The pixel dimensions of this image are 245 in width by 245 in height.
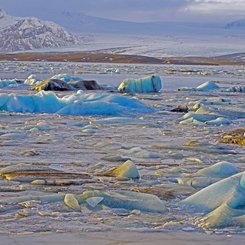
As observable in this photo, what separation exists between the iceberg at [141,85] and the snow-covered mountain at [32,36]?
125 metres

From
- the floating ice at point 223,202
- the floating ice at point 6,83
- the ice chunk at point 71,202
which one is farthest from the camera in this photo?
the floating ice at point 6,83

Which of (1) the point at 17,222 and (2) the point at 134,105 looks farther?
(2) the point at 134,105

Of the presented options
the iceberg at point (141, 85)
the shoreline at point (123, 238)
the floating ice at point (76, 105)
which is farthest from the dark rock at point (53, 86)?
the shoreline at point (123, 238)

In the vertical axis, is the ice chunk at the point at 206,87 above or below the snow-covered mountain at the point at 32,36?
below

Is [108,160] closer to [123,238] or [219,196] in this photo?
[219,196]

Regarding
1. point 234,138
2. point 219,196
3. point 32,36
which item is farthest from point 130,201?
point 32,36

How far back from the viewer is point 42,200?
4402 mm

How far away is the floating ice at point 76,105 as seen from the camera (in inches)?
473

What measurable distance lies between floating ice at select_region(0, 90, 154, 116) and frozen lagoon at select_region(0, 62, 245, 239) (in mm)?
472

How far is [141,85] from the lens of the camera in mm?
19859

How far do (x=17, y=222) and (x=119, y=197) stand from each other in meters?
0.81

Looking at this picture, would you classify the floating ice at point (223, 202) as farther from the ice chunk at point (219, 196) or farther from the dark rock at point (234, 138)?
the dark rock at point (234, 138)

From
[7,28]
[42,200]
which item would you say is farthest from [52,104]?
[7,28]

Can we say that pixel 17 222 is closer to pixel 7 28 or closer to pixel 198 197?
pixel 198 197
